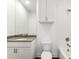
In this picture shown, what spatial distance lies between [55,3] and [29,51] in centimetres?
221

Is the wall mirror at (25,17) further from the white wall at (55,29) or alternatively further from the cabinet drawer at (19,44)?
the cabinet drawer at (19,44)

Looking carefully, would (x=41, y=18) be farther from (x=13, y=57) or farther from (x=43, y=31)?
(x=13, y=57)

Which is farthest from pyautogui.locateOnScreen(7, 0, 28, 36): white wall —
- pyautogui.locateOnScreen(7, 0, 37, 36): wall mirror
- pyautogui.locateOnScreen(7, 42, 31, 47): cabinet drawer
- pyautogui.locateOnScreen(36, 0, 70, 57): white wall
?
pyautogui.locateOnScreen(7, 42, 31, 47): cabinet drawer

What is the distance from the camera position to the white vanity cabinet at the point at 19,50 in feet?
9.93

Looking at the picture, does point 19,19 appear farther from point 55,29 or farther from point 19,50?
point 19,50

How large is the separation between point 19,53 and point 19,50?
87mm

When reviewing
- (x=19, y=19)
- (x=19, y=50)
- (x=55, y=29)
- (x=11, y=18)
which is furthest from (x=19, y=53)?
(x=55, y=29)

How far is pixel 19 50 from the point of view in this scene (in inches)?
120

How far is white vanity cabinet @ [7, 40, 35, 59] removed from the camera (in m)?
3.03

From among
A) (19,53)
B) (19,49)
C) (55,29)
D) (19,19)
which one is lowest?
(19,53)

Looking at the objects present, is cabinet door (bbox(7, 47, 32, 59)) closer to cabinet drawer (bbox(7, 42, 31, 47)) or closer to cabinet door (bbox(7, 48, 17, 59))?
cabinet door (bbox(7, 48, 17, 59))

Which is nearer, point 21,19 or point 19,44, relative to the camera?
point 19,44

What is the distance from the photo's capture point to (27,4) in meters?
4.29
